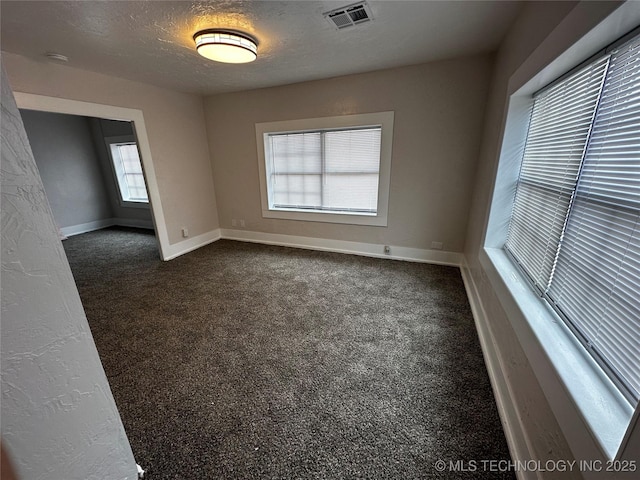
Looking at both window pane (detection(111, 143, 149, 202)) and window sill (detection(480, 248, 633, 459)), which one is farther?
window pane (detection(111, 143, 149, 202))

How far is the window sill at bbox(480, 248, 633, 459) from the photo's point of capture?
0.75 meters

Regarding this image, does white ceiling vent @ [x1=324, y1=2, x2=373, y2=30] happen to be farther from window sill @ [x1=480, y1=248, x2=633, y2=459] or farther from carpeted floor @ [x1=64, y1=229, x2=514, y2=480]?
carpeted floor @ [x1=64, y1=229, x2=514, y2=480]

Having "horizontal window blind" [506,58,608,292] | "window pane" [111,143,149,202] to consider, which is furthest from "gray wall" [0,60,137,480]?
"window pane" [111,143,149,202]

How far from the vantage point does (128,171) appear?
5.50 meters

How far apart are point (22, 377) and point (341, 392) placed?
4.59ft

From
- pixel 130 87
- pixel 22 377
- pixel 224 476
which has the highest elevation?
pixel 130 87

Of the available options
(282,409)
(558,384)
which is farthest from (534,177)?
(282,409)

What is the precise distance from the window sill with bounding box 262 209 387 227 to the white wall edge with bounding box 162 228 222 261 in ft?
3.55

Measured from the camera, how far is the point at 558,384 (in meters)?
0.94

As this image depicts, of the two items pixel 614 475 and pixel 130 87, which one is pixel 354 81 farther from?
pixel 614 475

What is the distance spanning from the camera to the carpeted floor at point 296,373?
1212 mm

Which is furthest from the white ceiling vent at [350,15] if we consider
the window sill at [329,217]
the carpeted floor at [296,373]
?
the carpeted floor at [296,373]

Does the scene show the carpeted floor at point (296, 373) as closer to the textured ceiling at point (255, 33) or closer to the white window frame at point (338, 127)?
the white window frame at point (338, 127)

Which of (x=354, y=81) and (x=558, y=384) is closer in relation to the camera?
(x=558, y=384)
